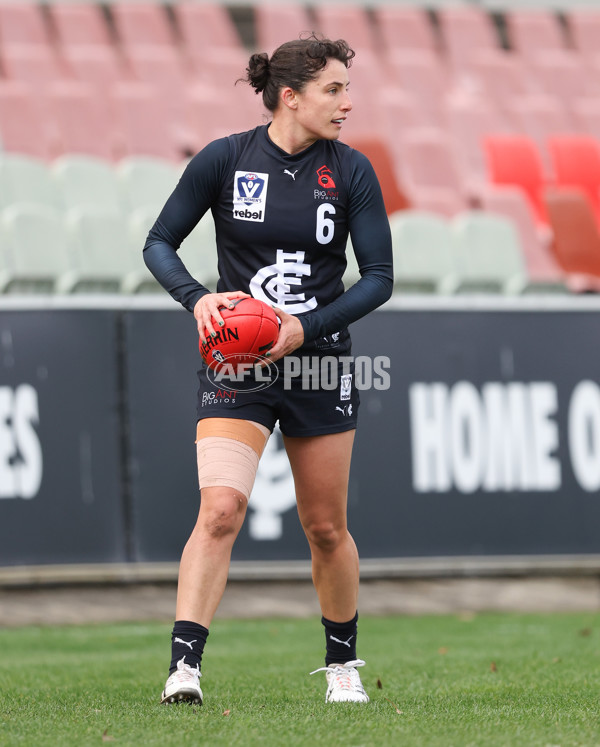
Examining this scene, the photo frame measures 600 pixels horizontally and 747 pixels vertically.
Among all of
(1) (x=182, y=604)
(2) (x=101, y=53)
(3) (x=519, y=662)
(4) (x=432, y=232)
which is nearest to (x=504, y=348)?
(4) (x=432, y=232)

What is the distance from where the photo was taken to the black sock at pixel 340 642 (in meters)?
3.86

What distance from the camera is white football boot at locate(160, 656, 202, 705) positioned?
132 inches

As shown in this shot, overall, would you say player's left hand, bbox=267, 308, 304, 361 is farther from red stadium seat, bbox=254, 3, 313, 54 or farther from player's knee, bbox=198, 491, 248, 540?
red stadium seat, bbox=254, 3, 313, 54

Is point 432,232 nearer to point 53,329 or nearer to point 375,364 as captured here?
point 375,364

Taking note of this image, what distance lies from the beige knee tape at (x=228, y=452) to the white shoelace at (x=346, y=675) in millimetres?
736

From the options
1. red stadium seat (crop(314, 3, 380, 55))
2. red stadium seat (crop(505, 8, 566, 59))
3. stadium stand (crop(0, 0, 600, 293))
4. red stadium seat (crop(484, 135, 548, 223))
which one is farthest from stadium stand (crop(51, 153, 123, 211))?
red stadium seat (crop(505, 8, 566, 59))

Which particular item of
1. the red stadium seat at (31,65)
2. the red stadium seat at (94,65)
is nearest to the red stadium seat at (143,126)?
the red stadium seat at (94,65)

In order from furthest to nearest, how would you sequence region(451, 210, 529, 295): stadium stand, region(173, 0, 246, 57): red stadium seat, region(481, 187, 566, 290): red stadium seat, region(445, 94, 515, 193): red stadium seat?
region(173, 0, 246, 57): red stadium seat → region(445, 94, 515, 193): red stadium seat → region(481, 187, 566, 290): red stadium seat → region(451, 210, 529, 295): stadium stand

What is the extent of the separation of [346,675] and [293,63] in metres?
2.01

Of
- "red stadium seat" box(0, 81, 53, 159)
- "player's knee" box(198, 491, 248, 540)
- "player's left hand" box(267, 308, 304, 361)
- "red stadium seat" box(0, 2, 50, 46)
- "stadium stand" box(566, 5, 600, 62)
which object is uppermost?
"stadium stand" box(566, 5, 600, 62)

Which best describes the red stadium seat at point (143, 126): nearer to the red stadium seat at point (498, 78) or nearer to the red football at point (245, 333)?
the red stadium seat at point (498, 78)

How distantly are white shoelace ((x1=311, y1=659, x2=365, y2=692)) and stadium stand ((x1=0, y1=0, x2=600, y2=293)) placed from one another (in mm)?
4538

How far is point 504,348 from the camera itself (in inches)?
277

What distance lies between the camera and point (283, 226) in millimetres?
3607
